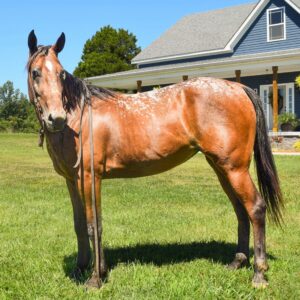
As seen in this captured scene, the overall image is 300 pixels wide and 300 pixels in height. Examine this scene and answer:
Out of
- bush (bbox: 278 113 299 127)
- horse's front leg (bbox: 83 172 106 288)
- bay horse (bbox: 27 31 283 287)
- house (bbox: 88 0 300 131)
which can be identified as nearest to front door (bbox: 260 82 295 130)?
house (bbox: 88 0 300 131)

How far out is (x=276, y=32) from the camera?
23.8 metres

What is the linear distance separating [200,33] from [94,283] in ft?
86.1

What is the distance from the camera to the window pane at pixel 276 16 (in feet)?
77.8

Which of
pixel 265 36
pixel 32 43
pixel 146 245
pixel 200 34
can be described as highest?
pixel 200 34

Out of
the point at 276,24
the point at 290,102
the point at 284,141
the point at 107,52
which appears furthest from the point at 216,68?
the point at 107,52

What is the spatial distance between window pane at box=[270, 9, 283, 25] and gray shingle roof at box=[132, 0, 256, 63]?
2662mm

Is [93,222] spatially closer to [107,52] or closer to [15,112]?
[107,52]

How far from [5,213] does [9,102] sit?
174 feet

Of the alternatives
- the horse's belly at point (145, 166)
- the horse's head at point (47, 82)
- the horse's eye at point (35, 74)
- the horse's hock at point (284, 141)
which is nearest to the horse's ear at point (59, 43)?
the horse's head at point (47, 82)

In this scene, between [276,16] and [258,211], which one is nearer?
[258,211]

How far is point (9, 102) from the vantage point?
57781 mm

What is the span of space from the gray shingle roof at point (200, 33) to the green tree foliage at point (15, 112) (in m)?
16.6

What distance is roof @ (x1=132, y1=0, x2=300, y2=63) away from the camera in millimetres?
26734

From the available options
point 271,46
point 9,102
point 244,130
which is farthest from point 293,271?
point 9,102
